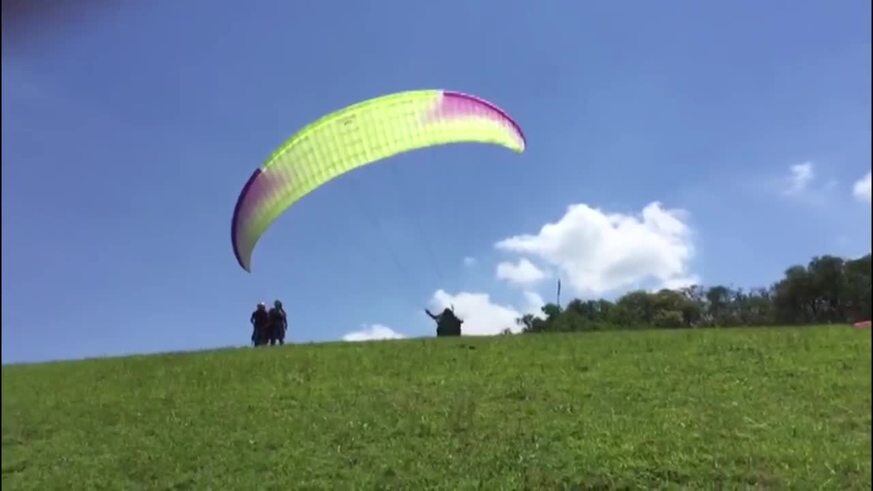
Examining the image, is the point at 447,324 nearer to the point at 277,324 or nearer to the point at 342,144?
the point at 277,324

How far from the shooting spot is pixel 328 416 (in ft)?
34.6

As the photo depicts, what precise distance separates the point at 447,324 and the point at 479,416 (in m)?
5.96

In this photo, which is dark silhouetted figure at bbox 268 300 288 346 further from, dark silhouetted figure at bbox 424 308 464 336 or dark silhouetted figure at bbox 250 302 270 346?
dark silhouetted figure at bbox 424 308 464 336

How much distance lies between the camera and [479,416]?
10.2m

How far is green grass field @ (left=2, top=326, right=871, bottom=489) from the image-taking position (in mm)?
8508

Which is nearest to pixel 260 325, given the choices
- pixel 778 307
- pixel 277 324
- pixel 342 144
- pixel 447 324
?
pixel 277 324

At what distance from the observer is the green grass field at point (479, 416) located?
27.9 feet

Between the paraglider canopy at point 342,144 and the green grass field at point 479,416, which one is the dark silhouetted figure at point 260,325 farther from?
the paraglider canopy at point 342,144

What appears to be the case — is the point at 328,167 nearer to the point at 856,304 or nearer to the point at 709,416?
the point at 709,416

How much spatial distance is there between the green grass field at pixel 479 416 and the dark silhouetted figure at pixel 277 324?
2087 millimetres

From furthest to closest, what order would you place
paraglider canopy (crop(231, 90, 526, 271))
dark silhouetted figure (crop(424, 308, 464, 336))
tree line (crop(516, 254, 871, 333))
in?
tree line (crop(516, 254, 871, 333)) → dark silhouetted figure (crop(424, 308, 464, 336)) → paraglider canopy (crop(231, 90, 526, 271))

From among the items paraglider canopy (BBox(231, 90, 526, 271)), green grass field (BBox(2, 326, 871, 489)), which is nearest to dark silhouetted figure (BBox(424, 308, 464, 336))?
green grass field (BBox(2, 326, 871, 489))

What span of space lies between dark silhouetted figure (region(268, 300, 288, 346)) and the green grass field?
2.09 meters

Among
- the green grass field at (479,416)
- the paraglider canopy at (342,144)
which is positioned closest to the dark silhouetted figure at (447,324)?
the green grass field at (479,416)
